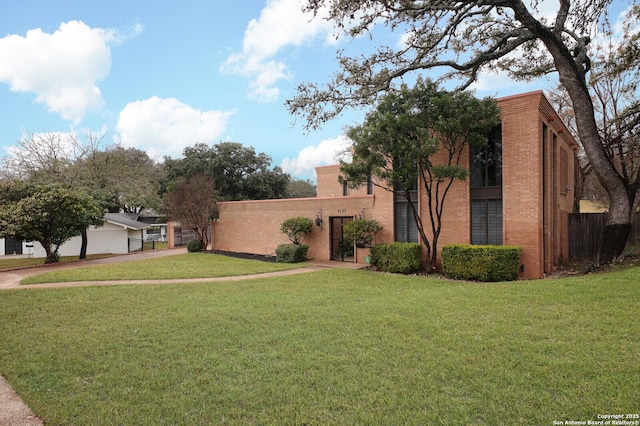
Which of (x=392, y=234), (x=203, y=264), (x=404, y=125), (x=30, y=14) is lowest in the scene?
(x=203, y=264)

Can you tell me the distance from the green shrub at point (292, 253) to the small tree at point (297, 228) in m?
0.74

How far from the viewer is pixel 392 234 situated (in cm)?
1384

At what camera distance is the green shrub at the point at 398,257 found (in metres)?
12.4

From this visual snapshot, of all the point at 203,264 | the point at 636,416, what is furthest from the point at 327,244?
the point at 636,416

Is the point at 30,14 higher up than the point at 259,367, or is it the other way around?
the point at 30,14

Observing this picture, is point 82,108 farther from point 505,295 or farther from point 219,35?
point 505,295

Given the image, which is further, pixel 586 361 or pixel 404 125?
pixel 404 125

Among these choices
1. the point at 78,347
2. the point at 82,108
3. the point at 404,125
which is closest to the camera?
the point at 78,347

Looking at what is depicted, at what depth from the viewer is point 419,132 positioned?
10.8 metres

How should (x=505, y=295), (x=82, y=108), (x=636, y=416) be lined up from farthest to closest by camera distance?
(x=82, y=108)
(x=505, y=295)
(x=636, y=416)

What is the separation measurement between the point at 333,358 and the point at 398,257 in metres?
8.52

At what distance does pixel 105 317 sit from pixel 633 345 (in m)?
8.33

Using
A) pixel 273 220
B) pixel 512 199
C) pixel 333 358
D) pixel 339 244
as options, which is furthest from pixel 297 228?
pixel 333 358

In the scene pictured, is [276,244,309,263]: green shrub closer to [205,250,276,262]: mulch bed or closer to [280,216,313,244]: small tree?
[280,216,313,244]: small tree
